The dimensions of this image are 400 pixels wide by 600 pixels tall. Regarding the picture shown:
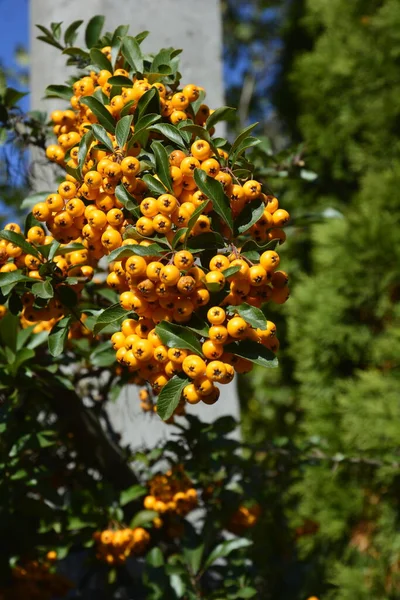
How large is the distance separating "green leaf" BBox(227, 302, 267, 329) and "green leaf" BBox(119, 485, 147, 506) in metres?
0.93

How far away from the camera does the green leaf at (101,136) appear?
3.70ft

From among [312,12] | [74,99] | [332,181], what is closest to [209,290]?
[74,99]

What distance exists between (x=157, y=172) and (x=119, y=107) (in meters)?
0.22

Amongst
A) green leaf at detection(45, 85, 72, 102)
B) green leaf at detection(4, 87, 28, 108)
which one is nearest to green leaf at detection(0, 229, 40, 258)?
green leaf at detection(45, 85, 72, 102)

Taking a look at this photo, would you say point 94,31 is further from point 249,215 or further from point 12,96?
point 249,215

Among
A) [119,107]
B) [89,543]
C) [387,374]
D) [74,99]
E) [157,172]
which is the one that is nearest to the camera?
[157,172]

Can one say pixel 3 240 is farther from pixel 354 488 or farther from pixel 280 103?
pixel 280 103

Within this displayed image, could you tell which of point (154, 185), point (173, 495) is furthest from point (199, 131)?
point (173, 495)

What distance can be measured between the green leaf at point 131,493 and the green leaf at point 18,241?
86cm

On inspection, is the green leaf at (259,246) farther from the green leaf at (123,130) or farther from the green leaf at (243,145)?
the green leaf at (123,130)

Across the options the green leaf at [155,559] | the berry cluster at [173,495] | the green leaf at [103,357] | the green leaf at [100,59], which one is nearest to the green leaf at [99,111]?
the green leaf at [100,59]

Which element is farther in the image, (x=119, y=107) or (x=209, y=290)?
(x=119, y=107)

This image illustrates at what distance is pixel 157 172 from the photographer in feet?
3.53

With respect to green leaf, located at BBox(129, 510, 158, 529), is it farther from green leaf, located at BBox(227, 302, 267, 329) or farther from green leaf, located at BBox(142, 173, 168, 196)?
green leaf, located at BBox(142, 173, 168, 196)
